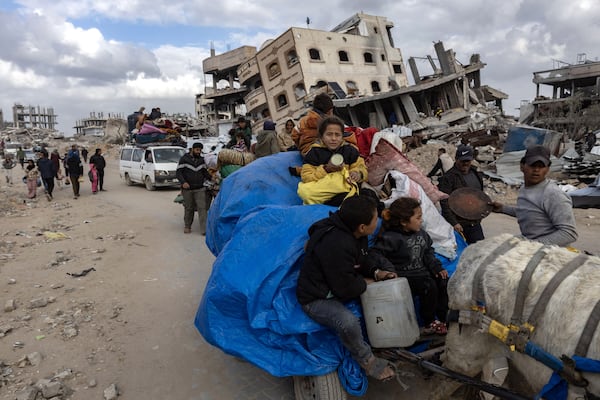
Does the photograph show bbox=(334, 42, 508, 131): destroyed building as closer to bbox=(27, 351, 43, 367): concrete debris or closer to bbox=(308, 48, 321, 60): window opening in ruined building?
bbox=(308, 48, 321, 60): window opening in ruined building

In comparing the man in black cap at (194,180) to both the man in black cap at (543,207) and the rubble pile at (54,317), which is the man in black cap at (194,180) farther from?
the man in black cap at (543,207)

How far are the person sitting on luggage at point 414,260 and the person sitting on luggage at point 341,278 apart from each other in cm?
28

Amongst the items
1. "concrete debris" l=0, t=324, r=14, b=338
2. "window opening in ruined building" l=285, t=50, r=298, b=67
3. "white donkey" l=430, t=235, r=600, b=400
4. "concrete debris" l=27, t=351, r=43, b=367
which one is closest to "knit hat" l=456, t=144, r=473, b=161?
"white donkey" l=430, t=235, r=600, b=400

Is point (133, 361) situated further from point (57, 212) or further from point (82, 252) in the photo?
point (57, 212)

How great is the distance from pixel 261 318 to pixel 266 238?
0.63 meters

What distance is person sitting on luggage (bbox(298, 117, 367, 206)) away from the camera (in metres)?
3.71

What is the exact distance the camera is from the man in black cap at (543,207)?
2.85m

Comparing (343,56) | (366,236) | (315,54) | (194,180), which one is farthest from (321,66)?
(366,236)

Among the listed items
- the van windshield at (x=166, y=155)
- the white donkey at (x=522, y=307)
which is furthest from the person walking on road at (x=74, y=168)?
the white donkey at (x=522, y=307)

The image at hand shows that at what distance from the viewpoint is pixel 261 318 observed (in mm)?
2701

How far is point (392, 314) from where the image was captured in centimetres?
254

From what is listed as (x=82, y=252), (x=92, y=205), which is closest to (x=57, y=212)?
(x=92, y=205)

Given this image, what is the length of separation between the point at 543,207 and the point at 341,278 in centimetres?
165

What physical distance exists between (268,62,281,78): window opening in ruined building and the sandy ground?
24.5 meters
